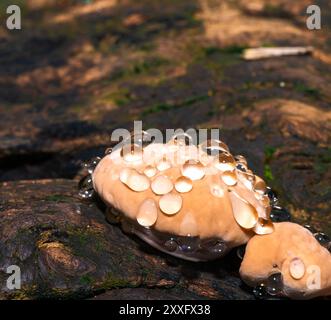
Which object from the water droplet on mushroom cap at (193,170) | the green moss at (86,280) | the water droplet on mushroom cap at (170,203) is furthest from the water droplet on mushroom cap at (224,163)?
the green moss at (86,280)

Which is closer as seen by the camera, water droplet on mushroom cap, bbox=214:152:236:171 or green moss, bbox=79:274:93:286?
green moss, bbox=79:274:93:286

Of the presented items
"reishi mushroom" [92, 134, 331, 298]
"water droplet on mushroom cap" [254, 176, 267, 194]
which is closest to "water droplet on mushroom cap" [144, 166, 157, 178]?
"reishi mushroom" [92, 134, 331, 298]

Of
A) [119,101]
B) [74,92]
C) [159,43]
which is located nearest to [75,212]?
[119,101]

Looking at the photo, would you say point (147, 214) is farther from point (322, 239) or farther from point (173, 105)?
point (173, 105)

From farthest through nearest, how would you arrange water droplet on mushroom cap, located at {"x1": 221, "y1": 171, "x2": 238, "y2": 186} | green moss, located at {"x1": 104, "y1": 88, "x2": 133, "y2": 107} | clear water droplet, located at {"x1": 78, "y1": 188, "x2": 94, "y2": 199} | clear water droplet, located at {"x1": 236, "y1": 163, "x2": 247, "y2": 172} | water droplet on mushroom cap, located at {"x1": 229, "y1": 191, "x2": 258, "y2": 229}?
1. green moss, located at {"x1": 104, "y1": 88, "x2": 133, "y2": 107}
2. clear water droplet, located at {"x1": 78, "y1": 188, "x2": 94, "y2": 199}
3. clear water droplet, located at {"x1": 236, "y1": 163, "x2": 247, "y2": 172}
4. water droplet on mushroom cap, located at {"x1": 221, "y1": 171, "x2": 238, "y2": 186}
5. water droplet on mushroom cap, located at {"x1": 229, "y1": 191, "x2": 258, "y2": 229}

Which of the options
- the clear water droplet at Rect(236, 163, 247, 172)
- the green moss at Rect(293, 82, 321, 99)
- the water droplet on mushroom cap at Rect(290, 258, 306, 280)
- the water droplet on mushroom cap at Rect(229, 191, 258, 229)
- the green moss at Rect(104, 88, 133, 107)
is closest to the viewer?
the water droplet on mushroom cap at Rect(290, 258, 306, 280)

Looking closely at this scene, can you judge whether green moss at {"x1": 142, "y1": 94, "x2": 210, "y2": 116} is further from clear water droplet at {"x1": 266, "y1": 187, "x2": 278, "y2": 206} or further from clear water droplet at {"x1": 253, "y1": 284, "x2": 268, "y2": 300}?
clear water droplet at {"x1": 253, "y1": 284, "x2": 268, "y2": 300}

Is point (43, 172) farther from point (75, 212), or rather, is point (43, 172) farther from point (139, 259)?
point (139, 259)
